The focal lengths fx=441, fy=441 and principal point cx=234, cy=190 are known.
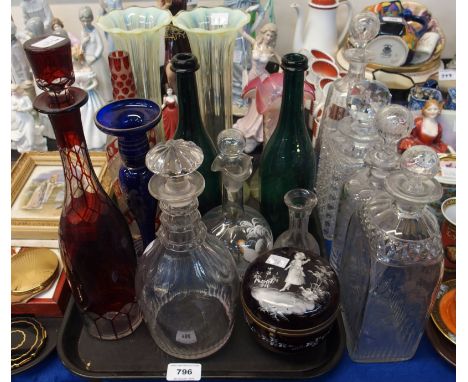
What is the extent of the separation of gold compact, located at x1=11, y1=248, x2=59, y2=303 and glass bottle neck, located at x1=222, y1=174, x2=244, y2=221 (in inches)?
11.5

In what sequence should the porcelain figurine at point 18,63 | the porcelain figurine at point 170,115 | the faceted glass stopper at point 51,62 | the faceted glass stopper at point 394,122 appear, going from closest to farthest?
the faceted glass stopper at point 51,62 → the faceted glass stopper at point 394,122 → the porcelain figurine at point 170,115 → the porcelain figurine at point 18,63

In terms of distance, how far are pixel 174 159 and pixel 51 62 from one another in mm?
157

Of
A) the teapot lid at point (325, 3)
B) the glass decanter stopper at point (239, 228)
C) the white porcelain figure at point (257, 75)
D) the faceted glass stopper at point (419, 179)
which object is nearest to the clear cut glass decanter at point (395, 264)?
the faceted glass stopper at point (419, 179)

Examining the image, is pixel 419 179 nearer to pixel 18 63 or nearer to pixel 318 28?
pixel 318 28

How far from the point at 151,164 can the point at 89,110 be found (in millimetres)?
586

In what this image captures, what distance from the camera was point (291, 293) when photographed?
1.69ft

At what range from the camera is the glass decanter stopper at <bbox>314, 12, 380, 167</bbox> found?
0.68 meters

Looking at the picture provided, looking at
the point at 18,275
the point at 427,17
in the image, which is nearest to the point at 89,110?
the point at 18,275

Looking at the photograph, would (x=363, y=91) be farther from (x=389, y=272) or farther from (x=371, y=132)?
(x=389, y=272)

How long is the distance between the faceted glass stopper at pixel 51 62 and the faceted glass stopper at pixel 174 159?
119 millimetres

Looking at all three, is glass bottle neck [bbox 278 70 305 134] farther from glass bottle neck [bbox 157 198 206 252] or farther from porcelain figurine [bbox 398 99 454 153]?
porcelain figurine [bbox 398 99 454 153]

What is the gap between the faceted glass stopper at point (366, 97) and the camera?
0.69m

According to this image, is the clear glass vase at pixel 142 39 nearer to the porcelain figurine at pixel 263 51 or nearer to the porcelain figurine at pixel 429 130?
the porcelain figurine at pixel 263 51

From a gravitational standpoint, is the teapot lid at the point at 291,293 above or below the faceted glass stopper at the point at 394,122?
below
